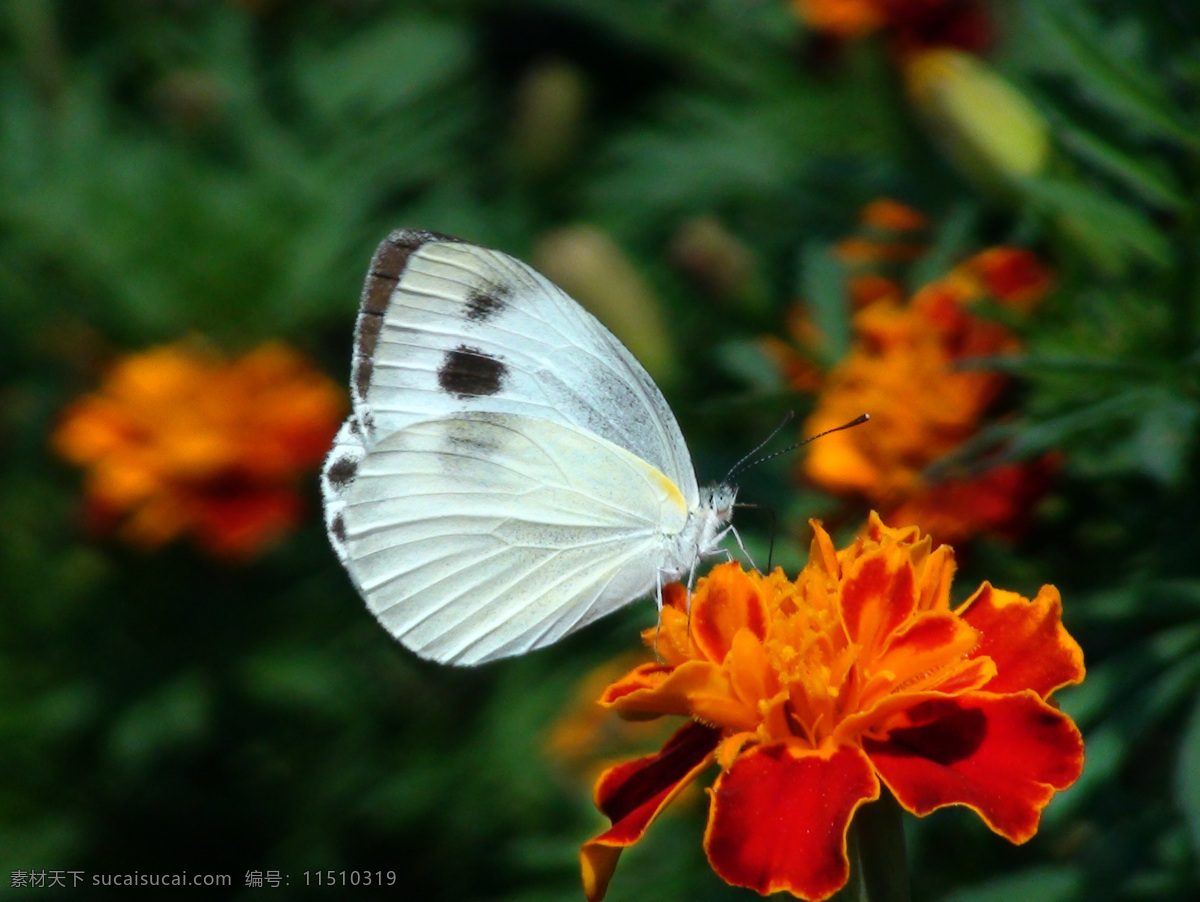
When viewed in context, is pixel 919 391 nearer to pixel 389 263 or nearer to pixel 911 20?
pixel 389 263

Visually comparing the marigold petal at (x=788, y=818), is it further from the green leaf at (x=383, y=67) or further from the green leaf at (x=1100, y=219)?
the green leaf at (x=383, y=67)

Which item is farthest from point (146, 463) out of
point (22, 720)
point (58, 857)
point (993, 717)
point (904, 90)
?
point (993, 717)

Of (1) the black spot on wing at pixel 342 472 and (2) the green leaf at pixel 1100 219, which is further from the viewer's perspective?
(1) the black spot on wing at pixel 342 472

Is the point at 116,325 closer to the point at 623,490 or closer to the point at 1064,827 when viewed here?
the point at 623,490

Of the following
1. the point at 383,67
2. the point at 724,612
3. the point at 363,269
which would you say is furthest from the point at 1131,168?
the point at 383,67

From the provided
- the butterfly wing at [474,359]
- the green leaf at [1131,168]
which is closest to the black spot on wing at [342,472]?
the butterfly wing at [474,359]

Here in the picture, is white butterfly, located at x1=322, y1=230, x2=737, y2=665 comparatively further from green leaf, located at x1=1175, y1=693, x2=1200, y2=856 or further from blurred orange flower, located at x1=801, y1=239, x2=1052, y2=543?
green leaf, located at x1=1175, y1=693, x2=1200, y2=856
